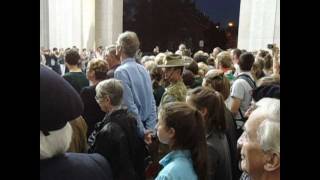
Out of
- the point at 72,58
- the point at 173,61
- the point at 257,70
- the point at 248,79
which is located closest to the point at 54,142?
the point at 173,61

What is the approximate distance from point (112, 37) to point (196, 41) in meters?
10.5

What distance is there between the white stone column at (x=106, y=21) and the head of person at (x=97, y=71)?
17103 millimetres

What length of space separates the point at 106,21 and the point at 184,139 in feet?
64.5

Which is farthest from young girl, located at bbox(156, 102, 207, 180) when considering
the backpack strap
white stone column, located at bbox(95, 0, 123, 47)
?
white stone column, located at bbox(95, 0, 123, 47)

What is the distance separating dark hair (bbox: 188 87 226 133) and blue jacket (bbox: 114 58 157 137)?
3.57 ft

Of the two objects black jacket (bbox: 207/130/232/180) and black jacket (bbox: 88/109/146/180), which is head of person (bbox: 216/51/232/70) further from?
black jacket (bbox: 207/130/232/180)

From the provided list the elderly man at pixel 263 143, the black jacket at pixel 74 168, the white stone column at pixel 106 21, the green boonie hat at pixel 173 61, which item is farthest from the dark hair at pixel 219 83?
the white stone column at pixel 106 21

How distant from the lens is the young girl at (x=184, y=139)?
99.6 inches

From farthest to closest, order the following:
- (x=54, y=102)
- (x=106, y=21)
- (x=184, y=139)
→ (x=106, y=21), (x=184, y=139), (x=54, y=102)

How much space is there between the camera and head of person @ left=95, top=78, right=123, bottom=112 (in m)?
3.57

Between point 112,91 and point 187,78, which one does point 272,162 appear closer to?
point 112,91

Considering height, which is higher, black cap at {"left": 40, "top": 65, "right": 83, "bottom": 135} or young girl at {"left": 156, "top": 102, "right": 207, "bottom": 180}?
black cap at {"left": 40, "top": 65, "right": 83, "bottom": 135}

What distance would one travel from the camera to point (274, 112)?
199 cm

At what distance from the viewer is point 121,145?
10.6 ft
